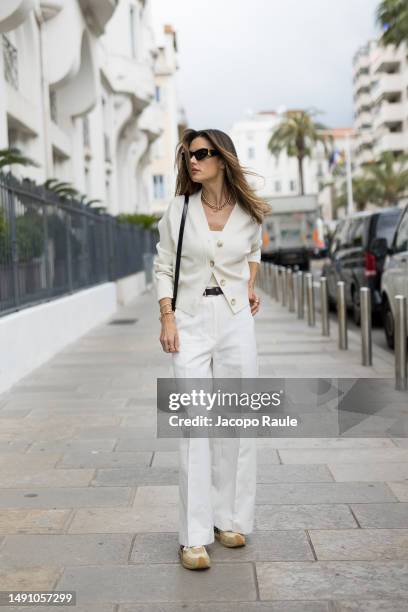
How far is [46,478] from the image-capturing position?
17.4ft

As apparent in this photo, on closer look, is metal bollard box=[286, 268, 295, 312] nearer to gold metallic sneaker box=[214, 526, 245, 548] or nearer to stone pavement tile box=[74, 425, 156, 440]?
stone pavement tile box=[74, 425, 156, 440]

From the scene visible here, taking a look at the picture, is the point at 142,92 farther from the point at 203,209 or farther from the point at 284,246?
the point at 203,209

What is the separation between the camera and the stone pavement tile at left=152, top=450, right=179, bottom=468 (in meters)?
A: 5.58

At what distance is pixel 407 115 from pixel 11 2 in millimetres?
68350

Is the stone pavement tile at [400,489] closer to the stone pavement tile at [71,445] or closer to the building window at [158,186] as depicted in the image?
the stone pavement tile at [71,445]

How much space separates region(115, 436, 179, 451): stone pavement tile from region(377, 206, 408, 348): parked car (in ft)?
15.4

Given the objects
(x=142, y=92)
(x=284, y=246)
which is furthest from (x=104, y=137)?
(x=284, y=246)

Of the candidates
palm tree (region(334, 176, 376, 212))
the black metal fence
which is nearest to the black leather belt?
the black metal fence

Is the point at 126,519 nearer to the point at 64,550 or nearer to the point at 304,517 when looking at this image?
the point at 64,550

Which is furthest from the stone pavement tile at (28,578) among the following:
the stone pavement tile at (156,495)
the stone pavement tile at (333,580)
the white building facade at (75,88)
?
the white building facade at (75,88)

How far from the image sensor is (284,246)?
118 feet

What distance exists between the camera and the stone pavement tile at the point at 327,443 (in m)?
6.00

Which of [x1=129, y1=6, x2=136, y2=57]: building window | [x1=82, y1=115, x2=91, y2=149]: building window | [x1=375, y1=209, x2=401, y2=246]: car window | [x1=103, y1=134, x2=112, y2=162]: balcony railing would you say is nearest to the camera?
[x1=375, y1=209, x2=401, y2=246]: car window

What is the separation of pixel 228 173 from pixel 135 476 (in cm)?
219
